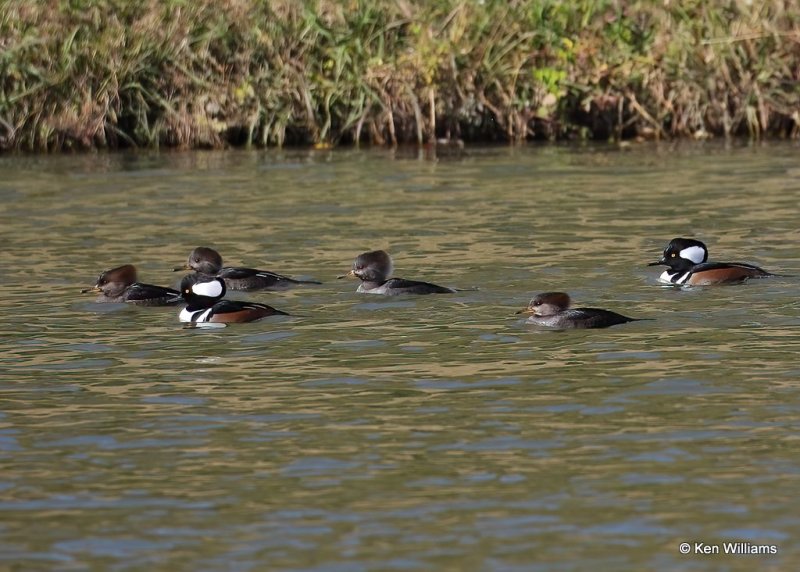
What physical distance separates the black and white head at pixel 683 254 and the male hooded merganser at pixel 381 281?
1.59 metres

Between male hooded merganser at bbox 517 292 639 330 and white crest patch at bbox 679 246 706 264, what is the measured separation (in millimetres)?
1830

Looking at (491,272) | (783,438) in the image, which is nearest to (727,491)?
(783,438)

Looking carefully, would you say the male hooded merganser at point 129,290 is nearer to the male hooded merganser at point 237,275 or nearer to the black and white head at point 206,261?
the male hooded merganser at point 237,275

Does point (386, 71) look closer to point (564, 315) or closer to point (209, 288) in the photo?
point (209, 288)

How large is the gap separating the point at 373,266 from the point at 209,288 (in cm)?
116

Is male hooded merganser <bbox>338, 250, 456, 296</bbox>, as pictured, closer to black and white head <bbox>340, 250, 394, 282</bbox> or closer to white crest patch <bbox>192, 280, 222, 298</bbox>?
black and white head <bbox>340, 250, 394, 282</bbox>

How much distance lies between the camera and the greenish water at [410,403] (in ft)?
20.6

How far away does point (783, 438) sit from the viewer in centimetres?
Result: 742

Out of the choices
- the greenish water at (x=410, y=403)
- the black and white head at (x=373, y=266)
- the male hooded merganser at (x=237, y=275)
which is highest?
the black and white head at (x=373, y=266)

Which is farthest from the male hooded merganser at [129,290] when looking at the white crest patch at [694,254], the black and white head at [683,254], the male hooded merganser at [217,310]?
the white crest patch at [694,254]

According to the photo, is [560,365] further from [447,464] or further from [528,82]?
[528,82]

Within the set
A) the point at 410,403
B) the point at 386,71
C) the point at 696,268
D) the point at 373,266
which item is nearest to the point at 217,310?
the point at 373,266

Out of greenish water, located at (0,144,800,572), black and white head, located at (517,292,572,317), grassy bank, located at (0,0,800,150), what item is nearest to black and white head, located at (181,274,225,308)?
greenish water, located at (0,144,800,572)

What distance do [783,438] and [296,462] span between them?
6.98ft
